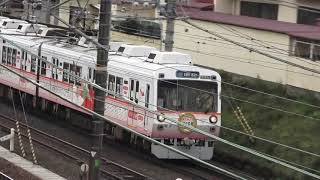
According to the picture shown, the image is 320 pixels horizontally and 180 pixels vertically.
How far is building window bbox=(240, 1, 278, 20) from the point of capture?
94.4ft

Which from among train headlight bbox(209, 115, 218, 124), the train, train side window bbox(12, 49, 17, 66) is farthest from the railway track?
train headlight bbox(209, 115, 218, 124)

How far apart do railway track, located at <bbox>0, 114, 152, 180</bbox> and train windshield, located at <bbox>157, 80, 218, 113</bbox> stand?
6.48 ft

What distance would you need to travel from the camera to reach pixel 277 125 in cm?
2048

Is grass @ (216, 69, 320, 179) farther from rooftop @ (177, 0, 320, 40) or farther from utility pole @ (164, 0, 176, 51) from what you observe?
utility pole @ (164, 0, 176, 51)

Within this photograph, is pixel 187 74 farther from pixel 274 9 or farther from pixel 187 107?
pixel 274 9

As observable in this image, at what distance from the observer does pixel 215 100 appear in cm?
1830

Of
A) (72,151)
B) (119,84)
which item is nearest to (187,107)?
(119,84)

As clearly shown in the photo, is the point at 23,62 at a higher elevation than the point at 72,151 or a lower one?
higher

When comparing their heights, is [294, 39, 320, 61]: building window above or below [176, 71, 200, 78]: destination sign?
above

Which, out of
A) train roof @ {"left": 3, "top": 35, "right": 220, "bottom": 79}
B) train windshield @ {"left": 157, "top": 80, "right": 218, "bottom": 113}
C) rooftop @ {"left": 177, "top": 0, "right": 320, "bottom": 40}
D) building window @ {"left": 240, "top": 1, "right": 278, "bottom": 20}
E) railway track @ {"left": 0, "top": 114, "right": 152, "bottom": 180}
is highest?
building window @ {"left": 240, "top": 1, "right": 278, "bottom": 20}

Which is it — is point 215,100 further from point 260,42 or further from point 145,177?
point 260,42

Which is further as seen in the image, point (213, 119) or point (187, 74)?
point (213, 119)

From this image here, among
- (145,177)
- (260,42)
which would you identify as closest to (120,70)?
(145,177)

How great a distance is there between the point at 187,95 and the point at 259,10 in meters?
12.7
